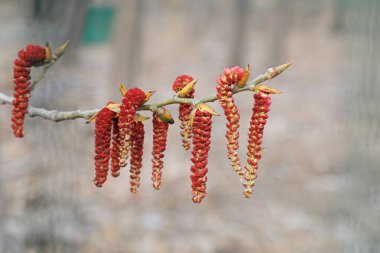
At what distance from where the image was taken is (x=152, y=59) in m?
22.8

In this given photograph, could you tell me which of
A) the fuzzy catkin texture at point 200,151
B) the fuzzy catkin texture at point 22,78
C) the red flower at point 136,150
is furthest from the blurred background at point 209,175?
the fuzzy catkin texture at point 200,151

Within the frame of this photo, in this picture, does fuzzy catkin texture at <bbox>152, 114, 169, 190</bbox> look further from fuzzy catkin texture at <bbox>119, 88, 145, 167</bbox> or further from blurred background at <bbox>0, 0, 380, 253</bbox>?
blurred background at <bbox>0, 0, 380, 253</bbox>

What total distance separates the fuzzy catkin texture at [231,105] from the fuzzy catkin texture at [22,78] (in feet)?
1.57

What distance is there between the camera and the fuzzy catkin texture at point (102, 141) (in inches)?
48.6

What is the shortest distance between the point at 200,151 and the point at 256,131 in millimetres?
116

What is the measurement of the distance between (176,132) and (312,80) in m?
8.30

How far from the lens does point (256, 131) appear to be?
1.12 meters

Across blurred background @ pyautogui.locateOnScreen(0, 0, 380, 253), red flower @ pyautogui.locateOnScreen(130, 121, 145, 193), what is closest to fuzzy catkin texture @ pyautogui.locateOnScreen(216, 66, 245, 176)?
red flower @ pyautogui.locateOnScreen(130, 121, 145, 193)

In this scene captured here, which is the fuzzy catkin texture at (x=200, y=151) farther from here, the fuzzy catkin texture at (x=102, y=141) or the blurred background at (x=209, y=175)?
the blurred background at (x=209, y=175)

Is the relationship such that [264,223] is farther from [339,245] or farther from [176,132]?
[176,132]

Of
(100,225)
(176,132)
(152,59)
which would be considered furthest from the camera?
(152,59)

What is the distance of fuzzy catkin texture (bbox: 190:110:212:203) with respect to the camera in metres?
1.14

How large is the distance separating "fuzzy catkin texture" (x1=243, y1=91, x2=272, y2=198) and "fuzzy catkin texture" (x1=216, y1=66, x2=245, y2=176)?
24 mm

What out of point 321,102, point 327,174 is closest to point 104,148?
point 327,174
